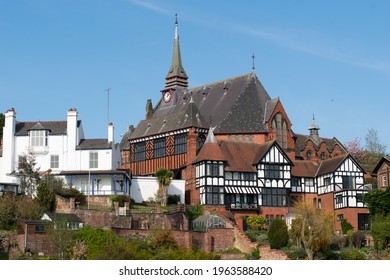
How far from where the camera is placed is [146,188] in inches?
3322

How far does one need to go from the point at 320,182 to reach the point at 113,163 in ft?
66.8

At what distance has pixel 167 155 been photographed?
9169 cm

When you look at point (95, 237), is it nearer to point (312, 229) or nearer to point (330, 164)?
point (312, 229)

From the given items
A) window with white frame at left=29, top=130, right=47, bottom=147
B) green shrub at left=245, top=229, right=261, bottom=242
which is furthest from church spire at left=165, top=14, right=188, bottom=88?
green shrub at left=245, top=229, right=261, bottom=242

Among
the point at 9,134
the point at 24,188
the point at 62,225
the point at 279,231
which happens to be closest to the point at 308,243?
the point at 279,231

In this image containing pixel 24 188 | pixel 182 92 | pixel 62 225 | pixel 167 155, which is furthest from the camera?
pixel 182 92

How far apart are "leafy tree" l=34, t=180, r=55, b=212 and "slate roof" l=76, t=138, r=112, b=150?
9566 millimetres

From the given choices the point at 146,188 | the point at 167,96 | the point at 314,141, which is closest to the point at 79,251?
the point at 146,188

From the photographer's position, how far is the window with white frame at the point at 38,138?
8362 cm

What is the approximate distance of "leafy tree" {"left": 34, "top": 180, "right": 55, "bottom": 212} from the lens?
72.8 metres

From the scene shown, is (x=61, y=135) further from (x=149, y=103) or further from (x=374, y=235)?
(x=374, y=235)

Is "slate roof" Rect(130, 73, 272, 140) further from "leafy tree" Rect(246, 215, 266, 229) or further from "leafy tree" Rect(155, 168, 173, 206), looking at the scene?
"leafy tree" Rect(246, 215, 266, 229)

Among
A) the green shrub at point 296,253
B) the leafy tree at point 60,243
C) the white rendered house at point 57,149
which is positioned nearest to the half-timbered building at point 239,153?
the white rendered house at point 57,149

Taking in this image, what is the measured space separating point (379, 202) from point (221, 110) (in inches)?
983
